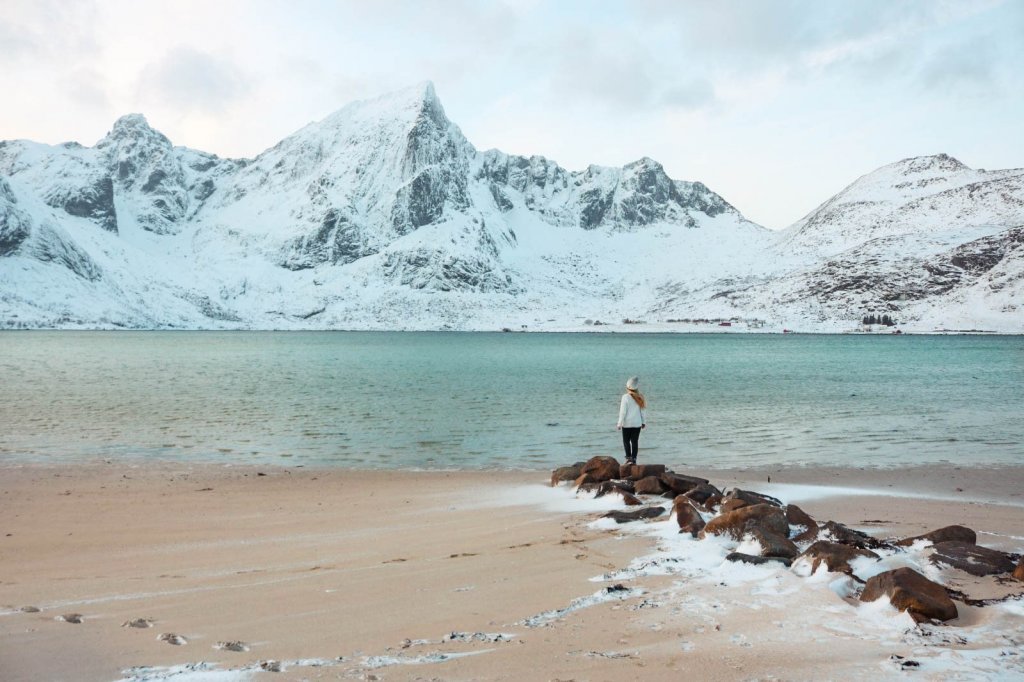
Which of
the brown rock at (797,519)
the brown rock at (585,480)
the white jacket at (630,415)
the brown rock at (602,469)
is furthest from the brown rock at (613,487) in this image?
the brown rock at (797,519)

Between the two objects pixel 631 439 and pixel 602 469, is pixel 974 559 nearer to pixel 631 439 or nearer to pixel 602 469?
pixel 602 469

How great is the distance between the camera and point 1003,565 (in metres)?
8.54

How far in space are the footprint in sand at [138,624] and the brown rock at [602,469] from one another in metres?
11.2

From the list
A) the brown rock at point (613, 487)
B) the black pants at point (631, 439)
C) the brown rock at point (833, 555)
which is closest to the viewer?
the brown rock at point (833, 555)

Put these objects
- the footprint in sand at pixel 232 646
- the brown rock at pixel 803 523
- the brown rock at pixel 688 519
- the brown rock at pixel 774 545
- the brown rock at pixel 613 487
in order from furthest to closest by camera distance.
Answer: the brown rock at pixel 613 487 → the brown rock at pixel 688 519 → the brown rock at pixel 803 523 → the brown rock at pixel 774 545 → the footprint in sand at pixel 232 646

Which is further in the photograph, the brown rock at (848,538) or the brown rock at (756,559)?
the brown rock at (848,538)

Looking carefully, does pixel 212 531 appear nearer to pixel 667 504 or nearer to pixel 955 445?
pixel 667 504

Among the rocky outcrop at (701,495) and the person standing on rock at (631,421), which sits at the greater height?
the person standing on rock at (631,421)

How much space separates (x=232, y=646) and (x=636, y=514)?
23.9 ft

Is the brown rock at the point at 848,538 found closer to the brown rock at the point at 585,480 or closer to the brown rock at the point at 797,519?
the brown rock at the point at 797,519

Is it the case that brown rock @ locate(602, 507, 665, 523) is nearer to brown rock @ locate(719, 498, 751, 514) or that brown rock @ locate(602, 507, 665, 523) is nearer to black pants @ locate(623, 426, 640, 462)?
brown rock @ locate(719, 498, 751, 514)

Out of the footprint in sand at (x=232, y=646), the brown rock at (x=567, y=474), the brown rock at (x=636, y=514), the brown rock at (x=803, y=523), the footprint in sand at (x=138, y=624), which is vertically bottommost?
the brown rock at (x=567, y=474)

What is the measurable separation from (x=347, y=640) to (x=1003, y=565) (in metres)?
7.50

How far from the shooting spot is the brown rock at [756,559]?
888 cm
